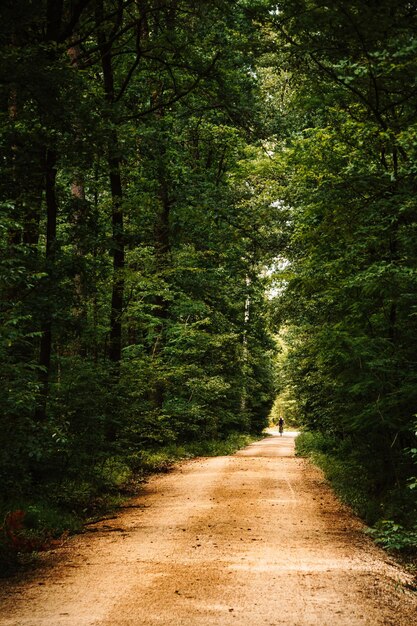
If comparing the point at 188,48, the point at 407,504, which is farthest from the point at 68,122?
the point at 407,504

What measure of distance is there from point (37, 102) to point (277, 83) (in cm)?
1544

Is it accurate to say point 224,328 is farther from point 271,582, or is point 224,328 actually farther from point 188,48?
point 271,582

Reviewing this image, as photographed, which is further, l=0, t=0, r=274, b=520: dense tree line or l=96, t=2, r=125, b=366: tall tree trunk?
l=96, t=2, r=125, b=366: tall tree trunk

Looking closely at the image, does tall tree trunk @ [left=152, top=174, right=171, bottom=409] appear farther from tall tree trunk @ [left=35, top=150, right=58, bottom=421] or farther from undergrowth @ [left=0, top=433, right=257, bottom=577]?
tall tree trunk @ [left=35, top=150, right=58, bottom=421]

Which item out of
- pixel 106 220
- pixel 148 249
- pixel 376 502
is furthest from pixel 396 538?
pixel 148 249

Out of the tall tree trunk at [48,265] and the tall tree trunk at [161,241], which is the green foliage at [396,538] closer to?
the tall tree trunk at [48,265]

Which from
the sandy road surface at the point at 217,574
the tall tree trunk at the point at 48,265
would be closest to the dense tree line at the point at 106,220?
the tall tree trunk at the point at 48,265

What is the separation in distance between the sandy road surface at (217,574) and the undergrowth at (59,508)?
374 mm

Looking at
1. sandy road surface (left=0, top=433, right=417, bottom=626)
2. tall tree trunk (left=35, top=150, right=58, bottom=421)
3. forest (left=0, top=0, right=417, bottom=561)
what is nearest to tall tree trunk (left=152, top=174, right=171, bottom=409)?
forest (left=0, top=0, right=417, bottom=561)

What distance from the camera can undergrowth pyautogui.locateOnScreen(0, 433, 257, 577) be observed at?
7.13 meters

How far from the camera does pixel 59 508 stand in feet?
30.7

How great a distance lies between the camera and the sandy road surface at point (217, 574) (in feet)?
16.5

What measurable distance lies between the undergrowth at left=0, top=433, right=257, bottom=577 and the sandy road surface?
1.23 ft

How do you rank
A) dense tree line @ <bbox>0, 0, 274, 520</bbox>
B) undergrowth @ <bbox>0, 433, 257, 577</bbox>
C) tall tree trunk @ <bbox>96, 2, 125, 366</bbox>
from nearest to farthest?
1. undergrowth @ <bbox>0, 433, 257, 577</bbox>
2. dense tree line @ <bbox>0, 0, 274, 520</bbox>
3. tall tree trunk @ <bbox>96, 2, 125, 366</bbox>
